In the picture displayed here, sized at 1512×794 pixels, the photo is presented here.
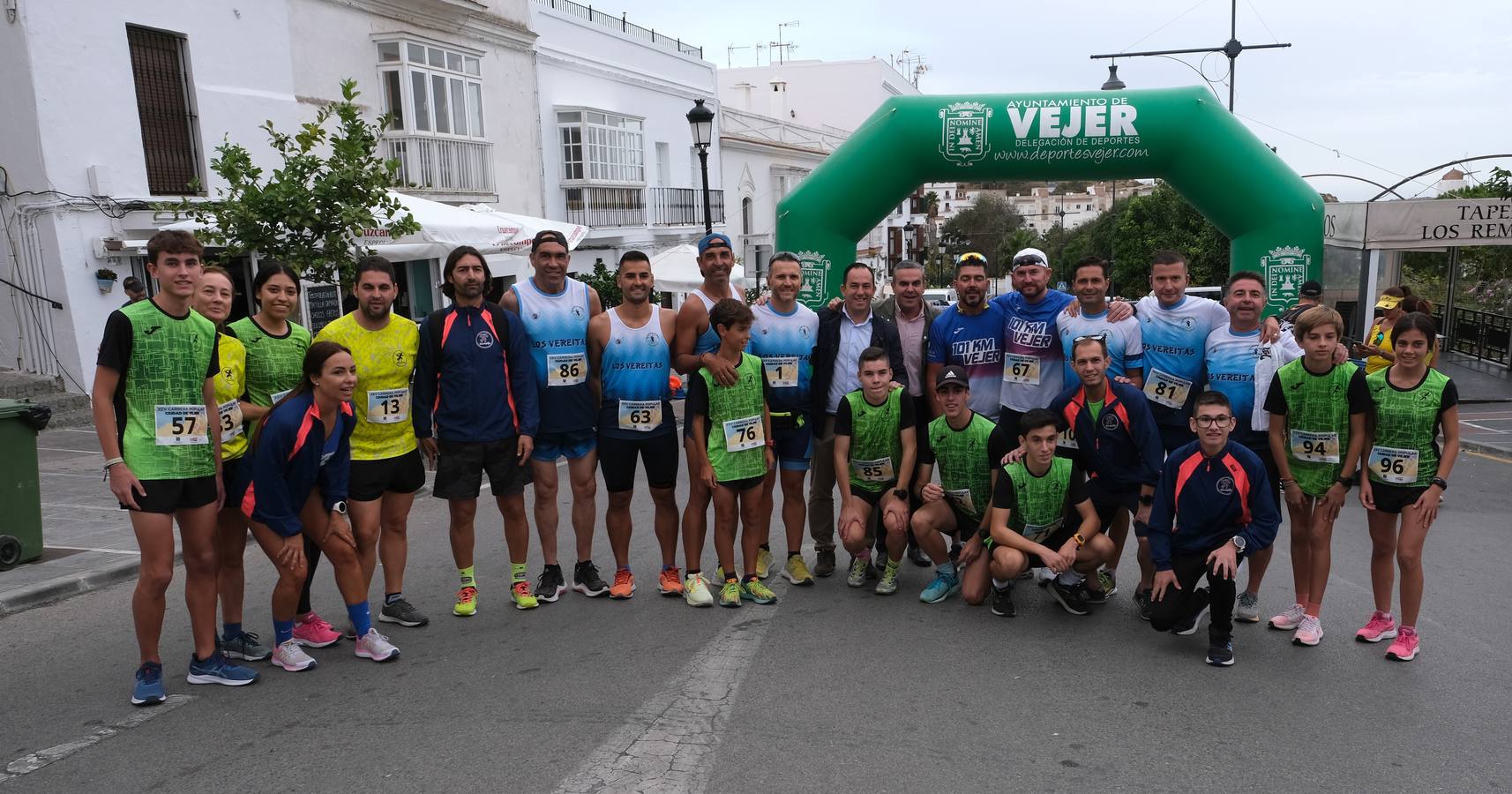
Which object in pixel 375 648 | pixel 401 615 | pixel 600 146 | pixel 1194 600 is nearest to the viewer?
pixel 375 648

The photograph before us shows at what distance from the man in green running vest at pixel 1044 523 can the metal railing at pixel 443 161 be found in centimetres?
1392

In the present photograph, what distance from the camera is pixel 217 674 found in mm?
4441

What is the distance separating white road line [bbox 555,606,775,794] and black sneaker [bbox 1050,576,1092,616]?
5.63 ft

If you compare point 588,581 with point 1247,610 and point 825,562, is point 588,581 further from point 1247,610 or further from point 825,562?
point 1247,610

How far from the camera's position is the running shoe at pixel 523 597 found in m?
5.48

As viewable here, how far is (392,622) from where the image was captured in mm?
5281

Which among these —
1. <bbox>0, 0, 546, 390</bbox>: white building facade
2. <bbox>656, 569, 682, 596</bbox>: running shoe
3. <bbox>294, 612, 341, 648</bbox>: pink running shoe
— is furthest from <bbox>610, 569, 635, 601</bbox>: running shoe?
<bbox>0, 0, 546, 390</bbox>: white building facade

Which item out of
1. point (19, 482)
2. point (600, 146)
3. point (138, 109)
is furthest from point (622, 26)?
point (19, 482)

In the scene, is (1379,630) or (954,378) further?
(954,378)

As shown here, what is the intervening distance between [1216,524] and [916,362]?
2001 millimetres

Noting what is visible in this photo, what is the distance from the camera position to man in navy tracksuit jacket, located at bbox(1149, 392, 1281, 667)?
4.70 m

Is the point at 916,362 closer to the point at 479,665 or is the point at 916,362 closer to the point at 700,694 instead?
the point at 700,694

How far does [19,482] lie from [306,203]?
3632mm

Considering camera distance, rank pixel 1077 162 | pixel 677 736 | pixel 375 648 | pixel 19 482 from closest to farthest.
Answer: pixel 677 736, pixel 375 648, pixel 19 482, pixel 1077 162
